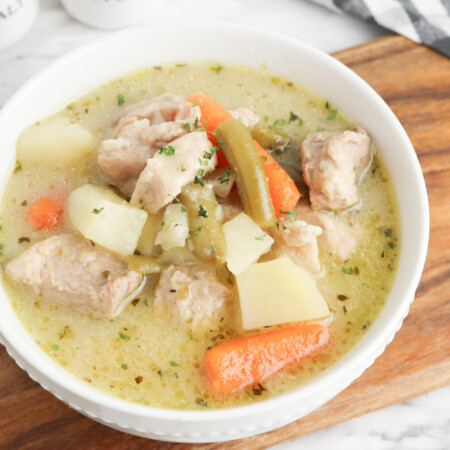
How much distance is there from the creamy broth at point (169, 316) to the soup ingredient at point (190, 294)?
41 millimetres

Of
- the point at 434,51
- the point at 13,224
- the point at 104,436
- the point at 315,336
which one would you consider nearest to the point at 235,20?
the point at 434,51

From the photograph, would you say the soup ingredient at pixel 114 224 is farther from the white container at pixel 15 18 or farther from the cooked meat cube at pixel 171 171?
the white container at pixel 15 18

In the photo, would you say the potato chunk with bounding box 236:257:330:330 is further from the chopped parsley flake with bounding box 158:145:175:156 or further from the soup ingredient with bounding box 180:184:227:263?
the chopped parsley flake with bounding box 158:145:175:156

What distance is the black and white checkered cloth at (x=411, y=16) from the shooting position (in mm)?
3902

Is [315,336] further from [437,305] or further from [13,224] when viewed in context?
[13,224]

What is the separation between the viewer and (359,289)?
279cm

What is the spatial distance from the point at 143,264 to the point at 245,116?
0.85 metres

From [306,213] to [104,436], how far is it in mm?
1249

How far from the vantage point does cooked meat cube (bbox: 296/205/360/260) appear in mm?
2842

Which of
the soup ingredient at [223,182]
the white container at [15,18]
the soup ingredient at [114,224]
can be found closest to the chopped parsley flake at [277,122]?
the soup ingredient at [223,182]

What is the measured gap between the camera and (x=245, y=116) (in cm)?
308

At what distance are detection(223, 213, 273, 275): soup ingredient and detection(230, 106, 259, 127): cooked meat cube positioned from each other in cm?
53

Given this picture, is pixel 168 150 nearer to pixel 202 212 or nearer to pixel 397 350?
pixel 202 212

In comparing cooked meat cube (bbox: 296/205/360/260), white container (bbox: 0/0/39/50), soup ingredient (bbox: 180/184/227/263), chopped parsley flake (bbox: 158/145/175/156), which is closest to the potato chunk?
soup ingredient (bbox: 180/184/227/263)
